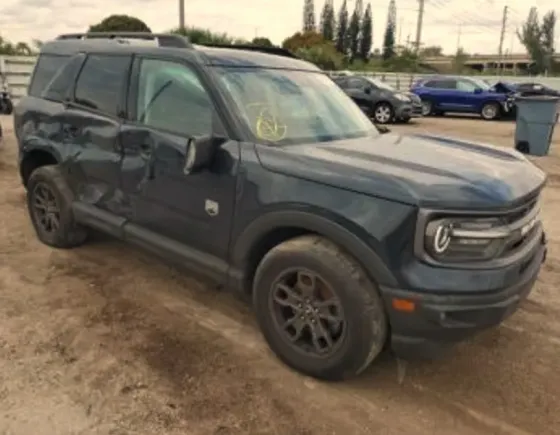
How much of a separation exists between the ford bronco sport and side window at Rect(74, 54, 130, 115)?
15mm

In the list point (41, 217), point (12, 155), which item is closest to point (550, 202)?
point (41, 217)

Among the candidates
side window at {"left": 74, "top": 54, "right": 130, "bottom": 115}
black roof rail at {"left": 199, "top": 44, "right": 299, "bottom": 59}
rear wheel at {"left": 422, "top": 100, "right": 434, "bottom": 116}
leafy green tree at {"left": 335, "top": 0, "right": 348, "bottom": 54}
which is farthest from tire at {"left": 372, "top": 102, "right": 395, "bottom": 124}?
leafy green tree at {"left": 335, "top": 0, "right": 348, "bottom": 54}

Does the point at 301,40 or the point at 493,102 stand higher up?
the point at 301,40

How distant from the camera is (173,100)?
12.8ft

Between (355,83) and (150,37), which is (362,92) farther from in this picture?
(150,37)

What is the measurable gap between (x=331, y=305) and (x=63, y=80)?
125 inches

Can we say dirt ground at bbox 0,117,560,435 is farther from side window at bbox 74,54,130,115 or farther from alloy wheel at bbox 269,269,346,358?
side window at bbox 74,54,130,115

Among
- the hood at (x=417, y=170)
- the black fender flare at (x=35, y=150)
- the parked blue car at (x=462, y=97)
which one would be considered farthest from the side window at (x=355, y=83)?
the hood at (x=417, y=170)

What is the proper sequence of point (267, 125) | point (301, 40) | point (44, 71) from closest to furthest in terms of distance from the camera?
point (267, 125) → point (44, 71) → point (301, 40)

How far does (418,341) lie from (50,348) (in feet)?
7.09

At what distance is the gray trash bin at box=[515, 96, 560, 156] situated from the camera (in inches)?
472

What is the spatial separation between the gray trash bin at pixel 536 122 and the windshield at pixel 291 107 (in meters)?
9.08

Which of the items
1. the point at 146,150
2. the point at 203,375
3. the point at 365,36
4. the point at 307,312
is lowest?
the point at 203,375

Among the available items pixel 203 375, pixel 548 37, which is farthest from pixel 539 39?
pixel 203 375
